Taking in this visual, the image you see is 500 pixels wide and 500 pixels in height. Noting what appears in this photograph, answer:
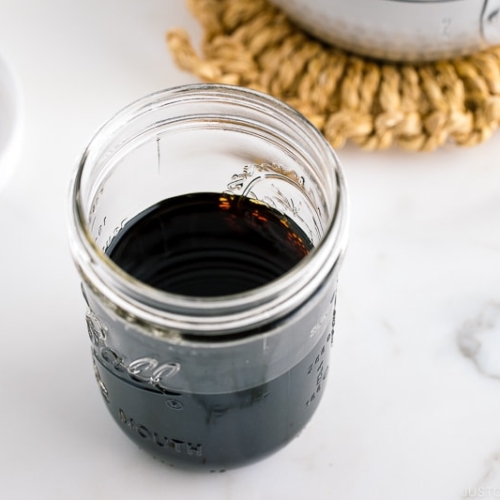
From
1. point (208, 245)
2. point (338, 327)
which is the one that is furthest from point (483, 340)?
point (208, 245)

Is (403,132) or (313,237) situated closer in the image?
(313,237)

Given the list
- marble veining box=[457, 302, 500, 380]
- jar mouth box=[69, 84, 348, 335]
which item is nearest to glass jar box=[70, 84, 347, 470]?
jar mouth box=[69, 84, 348, 335]

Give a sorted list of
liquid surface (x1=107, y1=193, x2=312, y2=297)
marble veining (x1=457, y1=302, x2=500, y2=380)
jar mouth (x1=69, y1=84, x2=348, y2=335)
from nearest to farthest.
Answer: jar mouth (x1=69, y1=84, x2=348, y2=335) → liquid surface (x1=107, y1=193, x2=312, y2=297) → marble veining (x1=457, y1=302, x2=500, y2=380)

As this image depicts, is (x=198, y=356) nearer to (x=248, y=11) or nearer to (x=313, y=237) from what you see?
(x=313, y=237)

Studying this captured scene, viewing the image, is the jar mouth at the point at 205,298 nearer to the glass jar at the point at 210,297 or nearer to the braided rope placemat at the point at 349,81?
the glass jar at the point at 210,297

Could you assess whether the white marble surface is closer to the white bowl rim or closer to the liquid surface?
the white bowl rim

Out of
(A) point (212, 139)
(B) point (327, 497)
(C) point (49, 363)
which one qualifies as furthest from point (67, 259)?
(B) point (327, 497)
